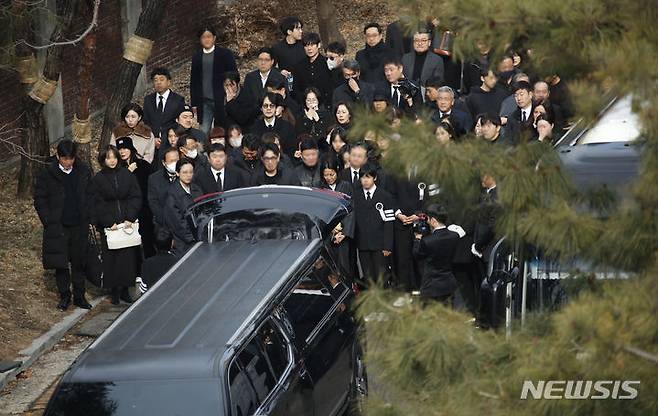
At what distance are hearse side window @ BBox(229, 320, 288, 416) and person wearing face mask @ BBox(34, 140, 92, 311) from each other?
5.11 meters

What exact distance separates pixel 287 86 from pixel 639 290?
12338 millimetres

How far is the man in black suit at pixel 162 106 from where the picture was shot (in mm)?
16609

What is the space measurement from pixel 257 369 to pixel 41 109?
8.39 m

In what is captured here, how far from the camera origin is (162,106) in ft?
54.9

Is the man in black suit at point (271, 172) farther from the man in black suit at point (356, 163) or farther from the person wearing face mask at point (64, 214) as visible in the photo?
the person wearing face mask at point (64, 214)

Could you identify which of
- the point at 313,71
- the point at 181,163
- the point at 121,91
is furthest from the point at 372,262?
the point at 121,91

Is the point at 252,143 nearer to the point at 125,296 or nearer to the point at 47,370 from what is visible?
the point at 125,296

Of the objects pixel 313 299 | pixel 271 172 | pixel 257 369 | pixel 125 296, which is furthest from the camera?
pixel 125 296

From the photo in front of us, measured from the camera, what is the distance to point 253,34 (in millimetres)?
24375

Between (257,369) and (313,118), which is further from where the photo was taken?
(313,118)

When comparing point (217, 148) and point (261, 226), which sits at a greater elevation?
point (217, 148)

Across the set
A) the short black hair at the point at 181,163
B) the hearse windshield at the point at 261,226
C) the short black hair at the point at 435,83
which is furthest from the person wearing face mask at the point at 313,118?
the hearse windshield at the point at 261,226

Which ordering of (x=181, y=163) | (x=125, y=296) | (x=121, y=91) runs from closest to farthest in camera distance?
(x=181, y=163), (x=125, y=296), (x=121, y=91)

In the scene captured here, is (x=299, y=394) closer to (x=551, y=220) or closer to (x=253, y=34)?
(x=551, y=220)
